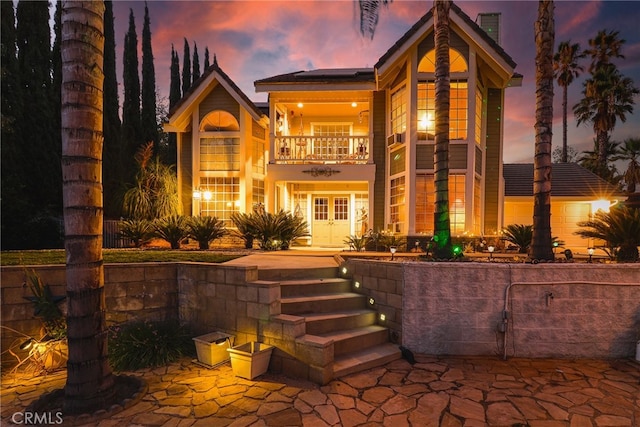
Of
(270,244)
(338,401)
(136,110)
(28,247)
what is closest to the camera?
(338,401)

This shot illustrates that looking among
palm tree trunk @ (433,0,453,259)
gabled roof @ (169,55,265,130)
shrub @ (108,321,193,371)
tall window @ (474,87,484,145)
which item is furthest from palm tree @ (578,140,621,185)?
shrub @ (108,321,193,371)

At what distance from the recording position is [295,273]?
5973mm

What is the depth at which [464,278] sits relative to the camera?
497 cm

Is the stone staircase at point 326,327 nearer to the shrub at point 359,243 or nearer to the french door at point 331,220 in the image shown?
the shrub at point 359,243

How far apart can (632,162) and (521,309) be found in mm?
25876

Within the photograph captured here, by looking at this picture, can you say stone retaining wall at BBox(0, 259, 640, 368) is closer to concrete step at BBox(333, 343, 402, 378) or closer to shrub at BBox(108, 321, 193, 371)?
concrete step at BBox(333, 343, 402, 378)

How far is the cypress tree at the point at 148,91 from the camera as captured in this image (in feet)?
81.1

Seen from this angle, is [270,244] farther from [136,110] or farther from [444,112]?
[136,110]

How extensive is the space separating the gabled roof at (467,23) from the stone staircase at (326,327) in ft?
26.7

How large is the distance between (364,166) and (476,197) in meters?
4.25

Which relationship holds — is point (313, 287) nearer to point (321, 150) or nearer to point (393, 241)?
point (393, 241)

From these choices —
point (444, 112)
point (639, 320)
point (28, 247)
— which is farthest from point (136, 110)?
point (639, 320)

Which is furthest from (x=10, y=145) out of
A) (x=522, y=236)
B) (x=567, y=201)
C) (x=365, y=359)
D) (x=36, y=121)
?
(x=567, y=201)

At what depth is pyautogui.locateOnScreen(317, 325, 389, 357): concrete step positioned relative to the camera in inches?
185
